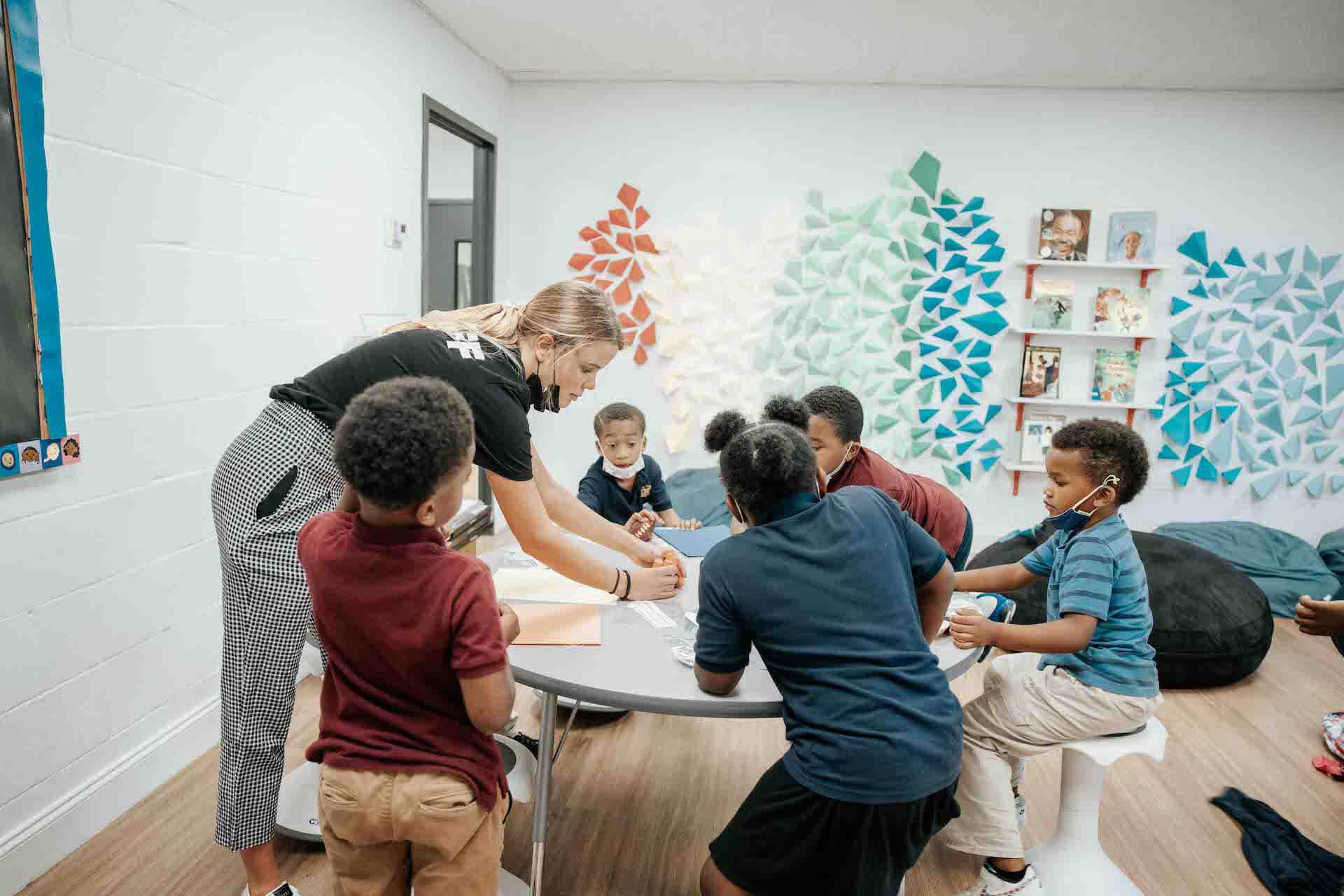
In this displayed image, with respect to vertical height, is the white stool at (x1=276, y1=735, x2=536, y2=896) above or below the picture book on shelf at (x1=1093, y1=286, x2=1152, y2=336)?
below

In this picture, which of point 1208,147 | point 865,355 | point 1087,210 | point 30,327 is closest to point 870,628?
point 30,327

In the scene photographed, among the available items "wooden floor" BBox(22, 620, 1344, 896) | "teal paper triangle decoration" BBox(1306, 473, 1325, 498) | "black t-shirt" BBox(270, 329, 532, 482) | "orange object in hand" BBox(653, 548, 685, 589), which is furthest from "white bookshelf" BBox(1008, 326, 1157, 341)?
"black t-shirt" BBox(270, 329, 532, 482)

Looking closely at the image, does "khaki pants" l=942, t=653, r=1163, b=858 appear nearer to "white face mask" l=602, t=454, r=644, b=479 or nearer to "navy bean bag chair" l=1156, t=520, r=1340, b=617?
"white face mask" l=602, t=454, r=644, b=479

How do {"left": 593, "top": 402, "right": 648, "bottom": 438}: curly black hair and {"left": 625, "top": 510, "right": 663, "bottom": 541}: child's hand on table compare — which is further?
{"left": 593, "top": 402, "right": 648, "bottom": 438}: curly black hair

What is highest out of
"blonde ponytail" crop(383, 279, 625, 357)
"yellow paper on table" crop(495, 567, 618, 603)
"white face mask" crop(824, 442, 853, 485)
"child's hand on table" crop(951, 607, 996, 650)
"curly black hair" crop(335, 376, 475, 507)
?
"blonde ponytail" crop(383, 279, 625, 357)

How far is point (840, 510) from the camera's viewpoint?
139 cm

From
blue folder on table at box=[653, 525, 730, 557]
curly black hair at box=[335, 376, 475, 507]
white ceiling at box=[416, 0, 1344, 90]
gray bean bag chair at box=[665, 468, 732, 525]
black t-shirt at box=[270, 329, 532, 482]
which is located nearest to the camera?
curly black hair at box=[335, 376, 475, 507]

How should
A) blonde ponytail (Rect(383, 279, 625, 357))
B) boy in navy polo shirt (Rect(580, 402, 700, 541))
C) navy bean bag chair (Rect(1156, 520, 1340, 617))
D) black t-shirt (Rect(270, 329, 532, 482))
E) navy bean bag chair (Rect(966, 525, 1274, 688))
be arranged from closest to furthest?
black t-shirt (Rect(270, 329, 532, 482)) → blonde ponytail (Rect(383, 279, 625, 357)) → boy in navy polo shirt (Rect(580, 402, 700, 541)) → navy bean bag chair (Rect(966, 525, 1274, 688)) → navy bean bag chair (Rect(1156, 520, 1340, 617))

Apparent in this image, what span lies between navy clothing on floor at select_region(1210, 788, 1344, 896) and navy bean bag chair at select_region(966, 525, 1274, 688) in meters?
0.76

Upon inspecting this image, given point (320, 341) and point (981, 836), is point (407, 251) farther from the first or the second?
point (981, 836)

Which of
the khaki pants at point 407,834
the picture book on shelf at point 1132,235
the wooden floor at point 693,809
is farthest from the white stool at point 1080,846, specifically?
the picture book on shelf at point 1132,235

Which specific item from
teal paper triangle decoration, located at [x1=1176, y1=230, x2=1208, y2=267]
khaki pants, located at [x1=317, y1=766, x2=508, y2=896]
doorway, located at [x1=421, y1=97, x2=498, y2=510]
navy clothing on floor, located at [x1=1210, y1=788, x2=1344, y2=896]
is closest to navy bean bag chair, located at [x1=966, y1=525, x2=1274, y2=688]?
navy clothing on floor, located at [x1=1210, y1=788, x2=1344, y2=896]

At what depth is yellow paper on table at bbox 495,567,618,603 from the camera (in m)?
1.87

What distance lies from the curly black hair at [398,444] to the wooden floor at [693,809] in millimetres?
1227
